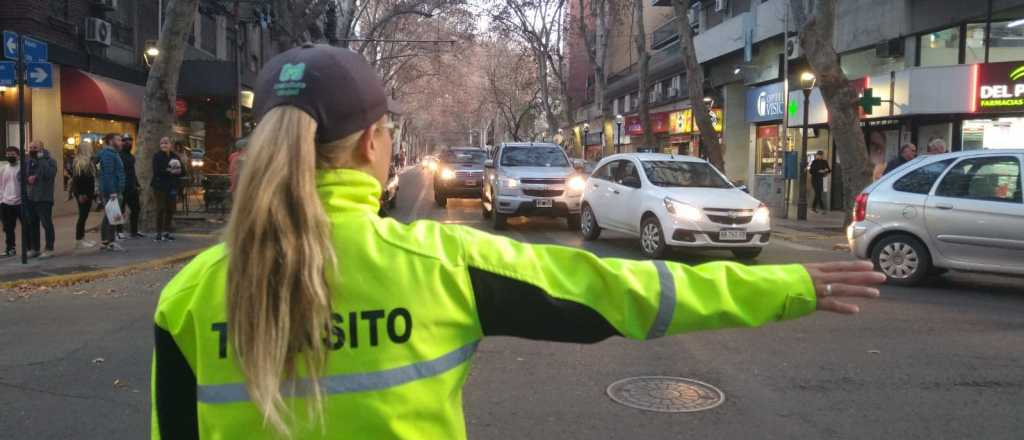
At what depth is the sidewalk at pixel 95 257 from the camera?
10.4 meters

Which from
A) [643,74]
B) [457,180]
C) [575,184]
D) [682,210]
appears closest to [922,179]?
[682,210]

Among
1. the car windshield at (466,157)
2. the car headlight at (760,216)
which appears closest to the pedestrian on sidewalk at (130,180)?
the car headlight at (760,216)

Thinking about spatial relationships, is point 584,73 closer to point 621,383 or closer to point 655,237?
point 655,237

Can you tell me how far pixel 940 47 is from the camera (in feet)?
63.5

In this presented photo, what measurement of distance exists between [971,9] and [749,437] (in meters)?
17.5

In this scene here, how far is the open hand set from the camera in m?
1.66

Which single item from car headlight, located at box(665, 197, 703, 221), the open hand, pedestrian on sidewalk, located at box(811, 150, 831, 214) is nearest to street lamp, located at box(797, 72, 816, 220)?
pedestrian on sidewalk, located at box(811, 150, 831, 214)

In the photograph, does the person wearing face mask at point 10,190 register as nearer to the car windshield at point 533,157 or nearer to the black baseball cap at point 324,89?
the car windshield at point 533,157

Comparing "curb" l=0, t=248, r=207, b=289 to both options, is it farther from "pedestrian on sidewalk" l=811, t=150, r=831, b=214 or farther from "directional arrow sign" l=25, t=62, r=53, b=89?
"pedestrian on sidewalk" l=811, t=150, r=831, b=214

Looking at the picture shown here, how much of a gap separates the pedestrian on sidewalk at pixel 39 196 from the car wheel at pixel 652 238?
28.4 ft

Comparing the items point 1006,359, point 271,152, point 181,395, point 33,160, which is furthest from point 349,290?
point 33,160

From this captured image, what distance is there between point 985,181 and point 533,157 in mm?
10528

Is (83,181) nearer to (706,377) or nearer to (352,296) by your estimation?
(706,377)

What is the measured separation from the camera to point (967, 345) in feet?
21.6
